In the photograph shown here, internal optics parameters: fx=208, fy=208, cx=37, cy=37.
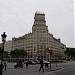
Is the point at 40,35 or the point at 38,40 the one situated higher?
the point at 40,35

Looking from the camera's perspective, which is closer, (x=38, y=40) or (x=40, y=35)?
(x=38, y=40)

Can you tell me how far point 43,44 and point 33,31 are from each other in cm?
1362

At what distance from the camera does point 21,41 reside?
598ft

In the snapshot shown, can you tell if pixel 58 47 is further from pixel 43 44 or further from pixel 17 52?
pixel 17 52

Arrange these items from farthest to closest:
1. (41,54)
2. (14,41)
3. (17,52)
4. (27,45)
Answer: (14,41) < (27,45) < (41,54) < (17,52)

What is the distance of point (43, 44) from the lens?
166750mm

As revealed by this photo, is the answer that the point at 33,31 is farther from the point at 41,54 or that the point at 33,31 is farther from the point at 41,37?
the point at 41,54

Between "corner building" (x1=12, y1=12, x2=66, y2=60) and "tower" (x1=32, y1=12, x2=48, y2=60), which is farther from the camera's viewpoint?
"tower" (x1=32, y1=12, x2=48, y2=60)

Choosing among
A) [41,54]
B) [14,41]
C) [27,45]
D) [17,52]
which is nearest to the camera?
[17,52]

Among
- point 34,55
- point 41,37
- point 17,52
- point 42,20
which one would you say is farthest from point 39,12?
point 17,52

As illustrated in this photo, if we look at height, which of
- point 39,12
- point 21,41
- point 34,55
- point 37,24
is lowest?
point 34,55

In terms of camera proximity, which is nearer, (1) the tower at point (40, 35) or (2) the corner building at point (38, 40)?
(2) the corner building at point (38, 40)

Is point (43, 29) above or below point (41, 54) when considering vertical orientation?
above

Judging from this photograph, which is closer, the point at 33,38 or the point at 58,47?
the point at 33,38
